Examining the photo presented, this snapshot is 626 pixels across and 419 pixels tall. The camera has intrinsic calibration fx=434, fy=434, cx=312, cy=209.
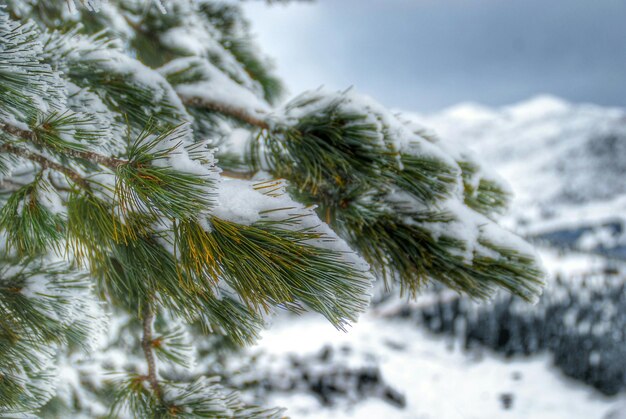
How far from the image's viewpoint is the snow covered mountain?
28656mm

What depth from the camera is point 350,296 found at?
0.80 meters

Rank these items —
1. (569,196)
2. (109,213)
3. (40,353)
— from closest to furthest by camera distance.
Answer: (109,213)
(40,353)
(569,196)

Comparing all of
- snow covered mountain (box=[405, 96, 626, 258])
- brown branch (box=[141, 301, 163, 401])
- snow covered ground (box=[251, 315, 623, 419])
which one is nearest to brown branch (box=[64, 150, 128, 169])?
brown branch (box=[141, 301, 163, 401])

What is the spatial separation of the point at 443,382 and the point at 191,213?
8931 mm

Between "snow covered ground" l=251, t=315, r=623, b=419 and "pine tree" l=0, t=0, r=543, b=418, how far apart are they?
478 cm

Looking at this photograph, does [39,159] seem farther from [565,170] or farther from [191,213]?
[565,170]

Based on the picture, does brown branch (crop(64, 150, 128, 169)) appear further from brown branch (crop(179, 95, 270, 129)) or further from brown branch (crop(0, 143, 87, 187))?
brown branch (crop(179, 95, 270, 129))

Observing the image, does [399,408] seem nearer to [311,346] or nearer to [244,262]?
[311,346]

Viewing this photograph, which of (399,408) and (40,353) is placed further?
(399,408)

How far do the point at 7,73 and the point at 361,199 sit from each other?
787 mm

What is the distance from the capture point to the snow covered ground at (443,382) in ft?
23.6

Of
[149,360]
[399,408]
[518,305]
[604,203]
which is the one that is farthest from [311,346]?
[604,203]

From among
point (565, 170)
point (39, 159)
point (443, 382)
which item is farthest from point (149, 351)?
point (565, 170)

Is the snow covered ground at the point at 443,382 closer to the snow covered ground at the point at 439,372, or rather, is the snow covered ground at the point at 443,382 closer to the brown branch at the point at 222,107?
the snow covered ground at the point at 439,372
